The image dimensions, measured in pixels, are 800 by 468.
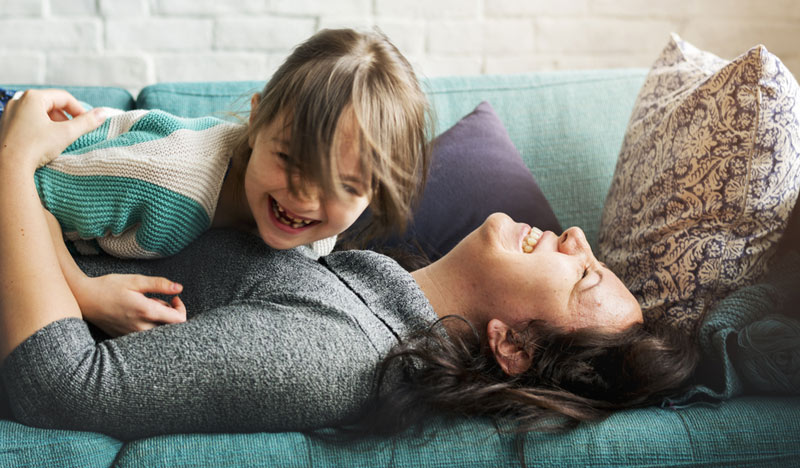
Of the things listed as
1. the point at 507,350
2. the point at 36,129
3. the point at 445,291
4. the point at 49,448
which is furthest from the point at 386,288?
the point at 36,129

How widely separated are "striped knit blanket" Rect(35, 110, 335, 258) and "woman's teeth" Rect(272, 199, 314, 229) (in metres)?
0.12

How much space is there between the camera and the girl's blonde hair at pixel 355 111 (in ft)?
3.29

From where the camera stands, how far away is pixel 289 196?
1.05 meters

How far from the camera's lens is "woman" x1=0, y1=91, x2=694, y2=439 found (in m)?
0.94

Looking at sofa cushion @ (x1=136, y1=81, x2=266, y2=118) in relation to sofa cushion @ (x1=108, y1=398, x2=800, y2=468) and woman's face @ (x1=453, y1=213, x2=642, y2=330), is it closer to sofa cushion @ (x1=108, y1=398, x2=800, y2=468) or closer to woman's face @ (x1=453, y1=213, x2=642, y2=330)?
woman's face @ (x1=453, y1=213, x2=642, y2=330)

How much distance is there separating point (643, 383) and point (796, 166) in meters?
0.47

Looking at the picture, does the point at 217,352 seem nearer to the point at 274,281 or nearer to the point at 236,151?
the point at 274,281

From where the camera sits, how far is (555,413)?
1.03 metres

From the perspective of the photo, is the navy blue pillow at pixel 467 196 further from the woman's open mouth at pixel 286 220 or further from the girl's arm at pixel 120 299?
the girl's arm at pixel 120 299

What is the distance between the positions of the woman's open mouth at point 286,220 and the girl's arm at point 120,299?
0.19m

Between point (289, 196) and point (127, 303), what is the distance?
30 centimetres

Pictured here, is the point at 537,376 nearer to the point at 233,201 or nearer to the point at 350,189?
the point at 350,189

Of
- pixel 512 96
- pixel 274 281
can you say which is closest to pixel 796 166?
pixel 512 96

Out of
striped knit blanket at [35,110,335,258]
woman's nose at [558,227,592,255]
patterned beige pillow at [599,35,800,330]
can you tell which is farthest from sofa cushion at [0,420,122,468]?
patterned beige pillow at [599,35,800,330]
